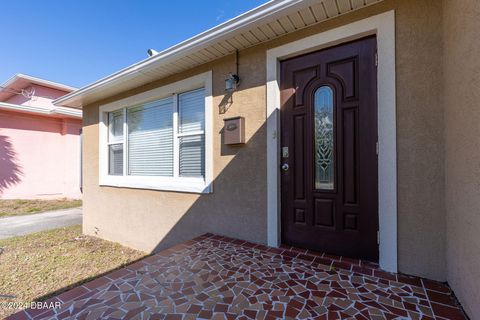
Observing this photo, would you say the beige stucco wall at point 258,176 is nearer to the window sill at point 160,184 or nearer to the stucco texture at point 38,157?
the window sill at point 160,184

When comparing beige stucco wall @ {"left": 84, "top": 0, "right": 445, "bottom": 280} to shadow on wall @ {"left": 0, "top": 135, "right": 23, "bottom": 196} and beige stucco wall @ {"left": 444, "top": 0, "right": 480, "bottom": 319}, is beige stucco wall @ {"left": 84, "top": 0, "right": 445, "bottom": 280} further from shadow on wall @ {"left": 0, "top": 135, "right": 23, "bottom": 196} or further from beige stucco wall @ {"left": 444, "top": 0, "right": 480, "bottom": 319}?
shadow on wall @ {"left": 0, "top": 135, "right": 23, "bottom": 196}

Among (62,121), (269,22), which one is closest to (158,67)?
(269,22)

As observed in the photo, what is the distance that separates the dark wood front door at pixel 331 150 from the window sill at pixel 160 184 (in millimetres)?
1318

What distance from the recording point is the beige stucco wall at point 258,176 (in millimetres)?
1978

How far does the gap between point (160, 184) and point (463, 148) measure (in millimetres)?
3755

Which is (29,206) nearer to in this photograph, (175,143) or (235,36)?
(175,143)

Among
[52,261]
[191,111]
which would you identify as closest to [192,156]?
[191,111]

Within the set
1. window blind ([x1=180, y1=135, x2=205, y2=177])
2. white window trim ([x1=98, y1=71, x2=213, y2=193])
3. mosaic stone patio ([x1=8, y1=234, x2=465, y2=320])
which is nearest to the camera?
mosaic stone patio ([x1=8, y1=234, x2=465, y2=320])

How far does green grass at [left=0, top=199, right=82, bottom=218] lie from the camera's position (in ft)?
23.8

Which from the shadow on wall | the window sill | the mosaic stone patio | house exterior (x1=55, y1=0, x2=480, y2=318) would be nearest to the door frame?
house exterior (x1=55, y1=0, x2=480, y2=318)

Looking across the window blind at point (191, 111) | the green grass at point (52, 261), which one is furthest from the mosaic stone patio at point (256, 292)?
the window blind at point (191, 111)

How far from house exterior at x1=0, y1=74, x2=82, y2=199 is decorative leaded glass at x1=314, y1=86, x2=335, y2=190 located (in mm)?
9620

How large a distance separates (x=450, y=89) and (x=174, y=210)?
3.61 m

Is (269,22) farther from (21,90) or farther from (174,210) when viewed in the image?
(21,90)
